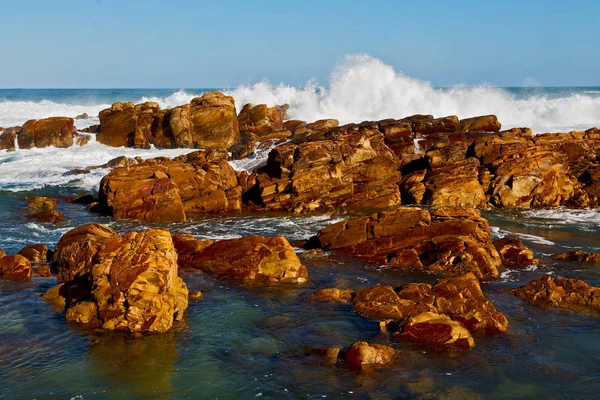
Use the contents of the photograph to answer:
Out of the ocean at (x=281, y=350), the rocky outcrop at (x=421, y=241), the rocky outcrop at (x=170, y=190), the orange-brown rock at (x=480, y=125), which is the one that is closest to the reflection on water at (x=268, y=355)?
the ocean at (x=281, y=350)

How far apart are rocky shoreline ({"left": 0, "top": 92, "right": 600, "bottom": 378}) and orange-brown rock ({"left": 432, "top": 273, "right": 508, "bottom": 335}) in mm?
33

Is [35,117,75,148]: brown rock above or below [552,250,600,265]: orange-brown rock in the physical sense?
above

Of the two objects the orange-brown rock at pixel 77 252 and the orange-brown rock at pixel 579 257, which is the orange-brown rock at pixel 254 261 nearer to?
the orange-brown rock at pixel 77 252

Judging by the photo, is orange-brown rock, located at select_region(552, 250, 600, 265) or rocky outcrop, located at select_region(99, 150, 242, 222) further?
rocky outcrop, located at select_region(99, 150, 242, 222)

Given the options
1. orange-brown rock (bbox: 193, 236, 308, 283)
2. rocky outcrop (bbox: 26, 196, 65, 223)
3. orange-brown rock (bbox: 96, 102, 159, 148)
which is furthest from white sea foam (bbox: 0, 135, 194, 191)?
orange-brown rock (bbox: 193, 236, 308, 283)

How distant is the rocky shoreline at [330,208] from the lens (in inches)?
516

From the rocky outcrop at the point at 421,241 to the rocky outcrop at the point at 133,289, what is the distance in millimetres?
7414

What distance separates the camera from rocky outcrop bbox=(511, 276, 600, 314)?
1448cm

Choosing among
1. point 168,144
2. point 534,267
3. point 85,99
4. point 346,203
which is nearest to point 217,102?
point 168,144

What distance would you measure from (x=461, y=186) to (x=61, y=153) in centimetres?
2909

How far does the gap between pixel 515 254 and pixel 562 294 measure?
4.11m

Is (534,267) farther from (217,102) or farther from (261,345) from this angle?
(217,102)

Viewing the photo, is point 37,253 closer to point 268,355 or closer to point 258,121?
point 268,355

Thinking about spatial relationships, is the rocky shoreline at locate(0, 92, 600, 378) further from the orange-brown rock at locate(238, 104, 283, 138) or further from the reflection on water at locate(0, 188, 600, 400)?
the reflection on water at locate(0, 188, 600, 400)
